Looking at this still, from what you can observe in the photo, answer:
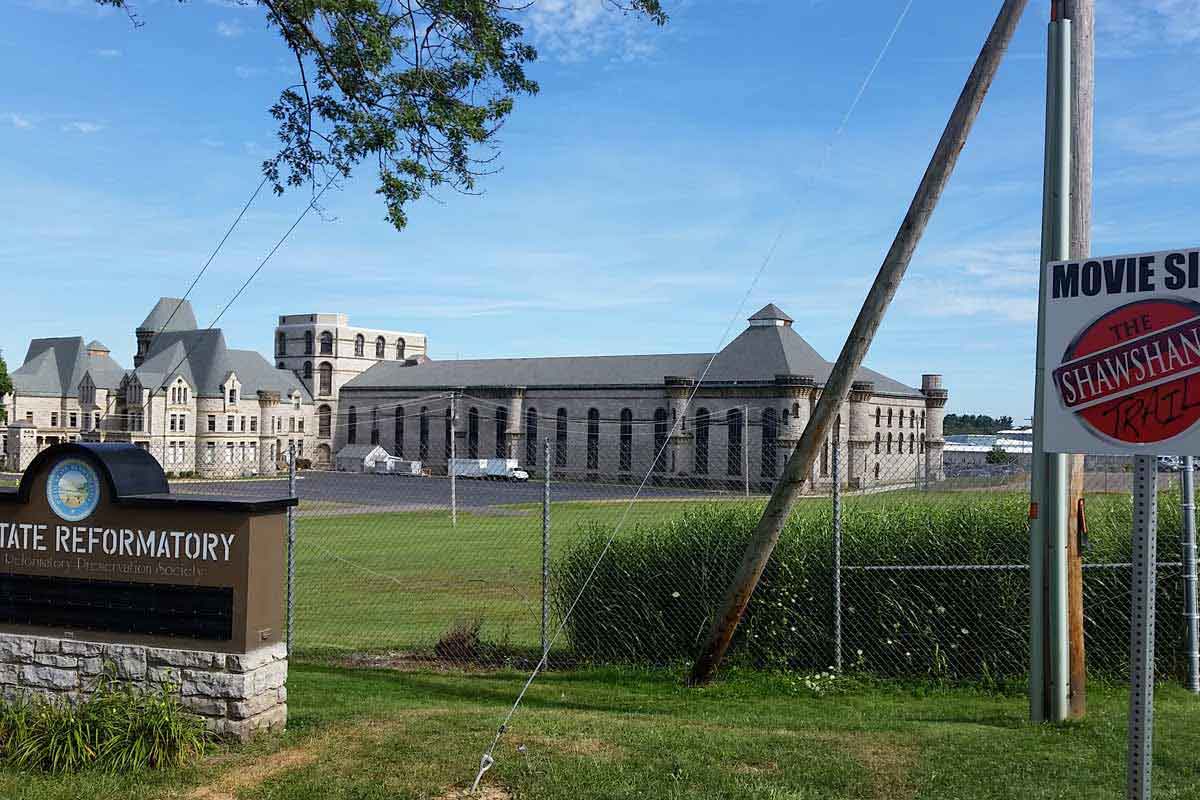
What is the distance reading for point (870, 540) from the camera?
1066 centimetres

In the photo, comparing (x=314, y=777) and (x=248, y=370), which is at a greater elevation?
(x=248, y=370)

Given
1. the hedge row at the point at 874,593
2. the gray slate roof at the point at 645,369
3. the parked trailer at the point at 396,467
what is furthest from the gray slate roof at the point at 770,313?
the hedge row at the point at 874,593

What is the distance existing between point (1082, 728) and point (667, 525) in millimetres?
5319

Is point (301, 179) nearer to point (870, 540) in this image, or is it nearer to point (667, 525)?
point (667, 525)

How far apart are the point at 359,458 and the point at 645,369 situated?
1195 inches

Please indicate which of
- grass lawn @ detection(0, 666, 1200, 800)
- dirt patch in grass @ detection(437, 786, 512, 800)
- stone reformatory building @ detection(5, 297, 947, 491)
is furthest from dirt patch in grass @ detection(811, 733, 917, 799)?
stone reformatory building @ detection(5, 297, 947, 491)

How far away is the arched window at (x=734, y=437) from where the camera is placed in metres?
66.2

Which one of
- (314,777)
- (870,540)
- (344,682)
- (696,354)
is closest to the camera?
(314,777)

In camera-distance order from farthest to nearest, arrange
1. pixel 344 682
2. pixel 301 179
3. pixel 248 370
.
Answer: pixel 248 370, pixel 301 179, pixel 344 682

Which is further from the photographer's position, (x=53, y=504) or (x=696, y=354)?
(x=696, y=354)

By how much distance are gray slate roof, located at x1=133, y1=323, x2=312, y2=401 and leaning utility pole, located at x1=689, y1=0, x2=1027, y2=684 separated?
7734cm

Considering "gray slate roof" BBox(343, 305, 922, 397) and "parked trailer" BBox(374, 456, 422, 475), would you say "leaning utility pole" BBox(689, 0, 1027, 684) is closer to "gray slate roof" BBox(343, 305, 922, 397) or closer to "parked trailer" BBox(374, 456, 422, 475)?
"gray slate roof" BBox(343, 305, 922, 397)

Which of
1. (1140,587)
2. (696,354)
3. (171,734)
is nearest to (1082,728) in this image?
(1140,587)

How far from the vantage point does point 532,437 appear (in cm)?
7981
